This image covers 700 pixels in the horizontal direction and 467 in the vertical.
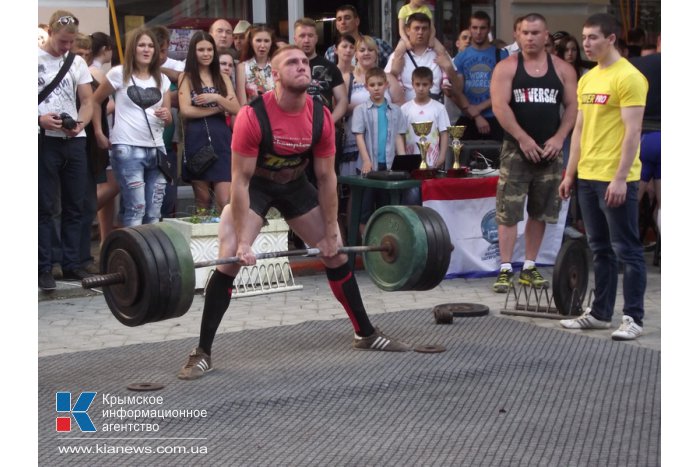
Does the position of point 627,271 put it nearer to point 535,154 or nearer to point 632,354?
point 632,354

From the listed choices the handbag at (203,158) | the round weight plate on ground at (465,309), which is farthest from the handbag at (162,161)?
the round weight plate on ground at (465,309)

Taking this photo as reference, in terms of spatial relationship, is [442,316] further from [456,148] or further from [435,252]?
[456,148]

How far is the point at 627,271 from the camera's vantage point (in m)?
7.46

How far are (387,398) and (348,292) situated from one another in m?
0.99

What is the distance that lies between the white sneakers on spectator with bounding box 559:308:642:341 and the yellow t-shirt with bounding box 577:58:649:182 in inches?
35.6

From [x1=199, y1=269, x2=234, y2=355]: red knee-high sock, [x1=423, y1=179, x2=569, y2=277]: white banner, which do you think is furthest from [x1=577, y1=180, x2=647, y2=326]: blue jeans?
[x1=199, y1=269, x2=234, y2=355]: red knee-high sock

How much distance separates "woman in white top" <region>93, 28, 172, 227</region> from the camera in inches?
365

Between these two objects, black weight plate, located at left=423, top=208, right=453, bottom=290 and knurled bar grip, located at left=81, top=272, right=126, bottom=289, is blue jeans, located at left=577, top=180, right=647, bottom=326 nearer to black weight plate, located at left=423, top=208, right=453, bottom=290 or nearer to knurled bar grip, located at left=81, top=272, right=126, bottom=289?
black weight plate, located at left=423, top=208, right=453, bottom=290

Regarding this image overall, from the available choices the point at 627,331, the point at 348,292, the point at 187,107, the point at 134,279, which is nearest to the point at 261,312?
the point at 348,292

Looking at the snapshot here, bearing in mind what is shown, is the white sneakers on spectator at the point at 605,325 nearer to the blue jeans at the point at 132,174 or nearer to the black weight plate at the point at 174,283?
the black weight plate at the point at 174,283

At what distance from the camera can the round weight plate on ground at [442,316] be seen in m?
7.99

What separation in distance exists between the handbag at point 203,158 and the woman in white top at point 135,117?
0.31 meters

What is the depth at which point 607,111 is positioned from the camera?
7316 millimetres

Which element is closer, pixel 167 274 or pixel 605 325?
pixel 167 274
